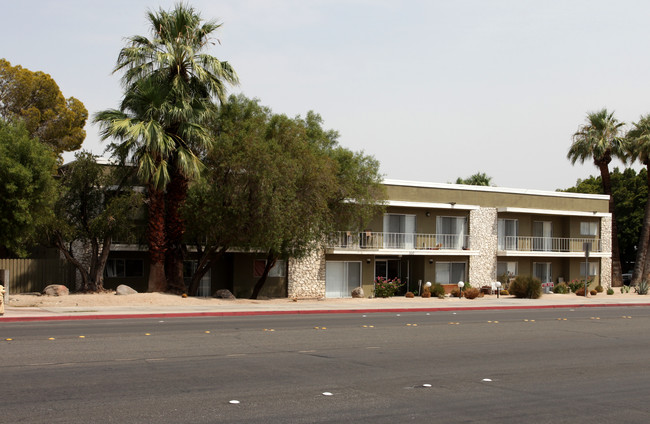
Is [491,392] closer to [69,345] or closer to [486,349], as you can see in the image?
[486,349]

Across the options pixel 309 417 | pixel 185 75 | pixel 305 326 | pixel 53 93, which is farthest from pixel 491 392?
pixel 53 93

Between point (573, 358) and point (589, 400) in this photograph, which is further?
point (573, 358)

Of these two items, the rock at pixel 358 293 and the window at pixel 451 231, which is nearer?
the rock at pixel 358 293

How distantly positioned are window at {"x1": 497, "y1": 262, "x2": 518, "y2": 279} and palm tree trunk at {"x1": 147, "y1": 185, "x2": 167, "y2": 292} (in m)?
22.8

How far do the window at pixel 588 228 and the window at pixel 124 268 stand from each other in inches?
1147

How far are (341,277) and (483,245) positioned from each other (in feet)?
32.0

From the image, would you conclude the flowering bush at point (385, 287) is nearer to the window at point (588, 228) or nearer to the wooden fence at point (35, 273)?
the wooden fence at point (35, 273)

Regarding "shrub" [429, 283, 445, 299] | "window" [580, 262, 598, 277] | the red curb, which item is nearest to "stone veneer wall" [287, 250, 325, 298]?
"shrub" [429, 283, 445, 299]

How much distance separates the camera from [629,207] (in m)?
63.2

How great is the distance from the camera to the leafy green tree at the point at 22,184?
24.4 meters

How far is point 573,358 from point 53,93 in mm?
42979

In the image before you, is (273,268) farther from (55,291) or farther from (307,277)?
(55,291)

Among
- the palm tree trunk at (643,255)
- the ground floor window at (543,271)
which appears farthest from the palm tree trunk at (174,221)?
the palm tree trunk at (643,255)

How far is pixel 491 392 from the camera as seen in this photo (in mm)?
10531
